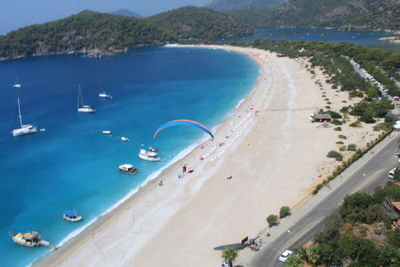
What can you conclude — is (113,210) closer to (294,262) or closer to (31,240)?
(31,240)

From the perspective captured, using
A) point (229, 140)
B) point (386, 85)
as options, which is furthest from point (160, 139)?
point (386, 85)

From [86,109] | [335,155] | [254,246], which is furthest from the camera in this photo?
[86,109]

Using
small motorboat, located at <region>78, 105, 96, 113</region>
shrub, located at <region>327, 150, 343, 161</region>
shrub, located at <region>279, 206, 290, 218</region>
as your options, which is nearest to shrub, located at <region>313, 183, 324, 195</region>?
shrub, located at <region>279, 206, 290, 218</region>

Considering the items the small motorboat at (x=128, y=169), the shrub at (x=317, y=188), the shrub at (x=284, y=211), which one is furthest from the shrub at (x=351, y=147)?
the small motorboat at (x=128, y=169)

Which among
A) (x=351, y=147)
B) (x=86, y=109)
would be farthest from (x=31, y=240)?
(x=86, y=109)

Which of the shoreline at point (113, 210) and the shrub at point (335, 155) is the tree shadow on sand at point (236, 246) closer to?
the shoreline at point (113, 210)

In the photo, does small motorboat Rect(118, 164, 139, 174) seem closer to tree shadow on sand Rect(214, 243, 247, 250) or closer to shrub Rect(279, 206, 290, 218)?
tree shadow on sand Rect(214, 243, 247, 250)
